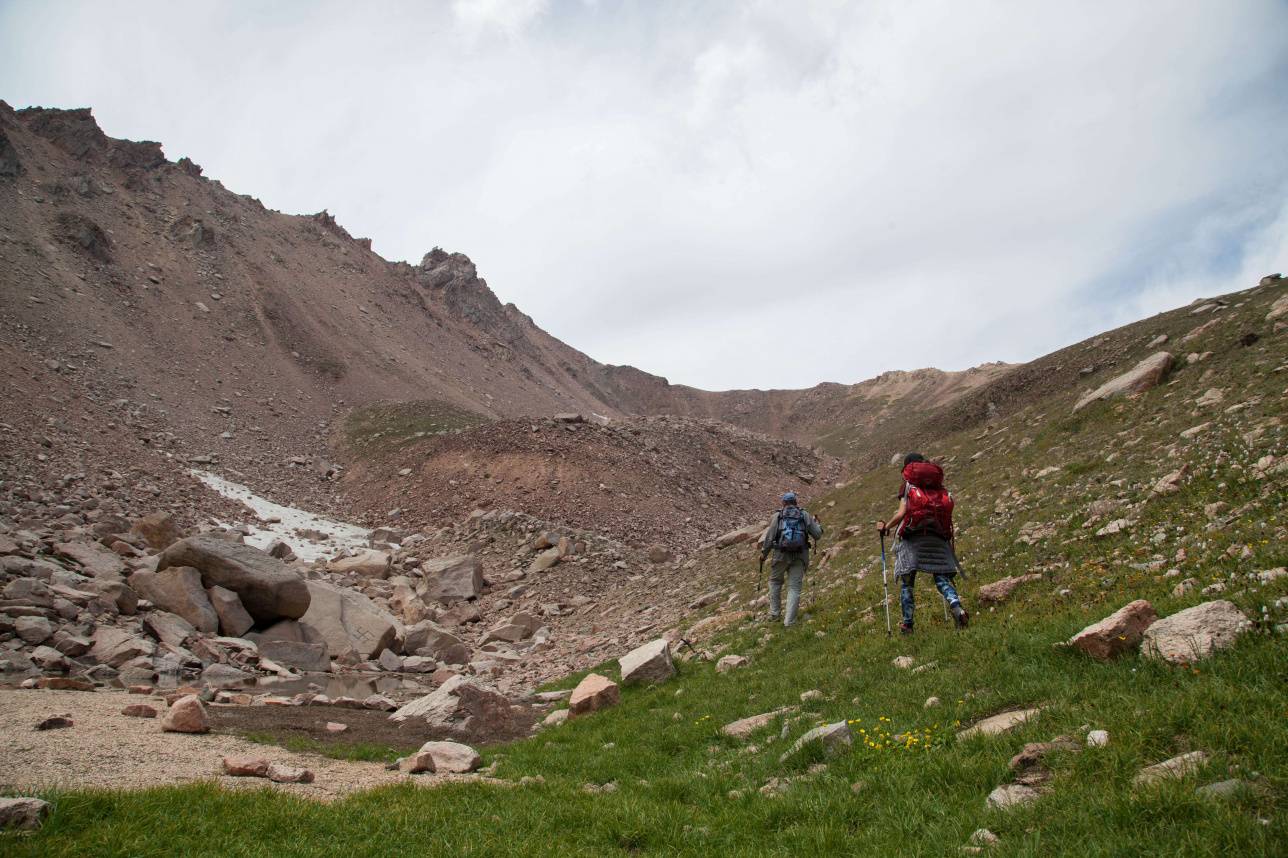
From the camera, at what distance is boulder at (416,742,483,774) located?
9367mm

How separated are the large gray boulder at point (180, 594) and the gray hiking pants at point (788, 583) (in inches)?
575

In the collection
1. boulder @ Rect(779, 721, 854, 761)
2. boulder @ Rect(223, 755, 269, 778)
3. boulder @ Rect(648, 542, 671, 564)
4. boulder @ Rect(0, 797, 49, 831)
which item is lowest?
boulder @ Rect(779, 721, 854, 761)

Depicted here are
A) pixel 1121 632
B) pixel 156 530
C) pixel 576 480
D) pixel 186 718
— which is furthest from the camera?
pixel 576 480

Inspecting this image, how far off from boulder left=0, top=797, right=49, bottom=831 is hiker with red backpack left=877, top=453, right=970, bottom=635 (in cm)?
1021

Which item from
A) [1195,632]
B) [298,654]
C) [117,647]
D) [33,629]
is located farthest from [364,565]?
[1195,632]

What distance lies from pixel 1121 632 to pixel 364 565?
26.8 metres

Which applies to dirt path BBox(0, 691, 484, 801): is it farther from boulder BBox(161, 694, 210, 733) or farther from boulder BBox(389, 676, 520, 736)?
boulder BBox(389, 676, 520, 736)

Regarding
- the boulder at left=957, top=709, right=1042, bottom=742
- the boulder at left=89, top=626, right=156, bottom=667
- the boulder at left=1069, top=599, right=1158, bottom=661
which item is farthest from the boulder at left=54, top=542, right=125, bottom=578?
the boulder at left=1069, top=599, right=1158, bottom=661

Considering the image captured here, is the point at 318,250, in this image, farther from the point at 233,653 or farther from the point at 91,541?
the point at 233,653

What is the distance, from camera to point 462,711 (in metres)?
13.1

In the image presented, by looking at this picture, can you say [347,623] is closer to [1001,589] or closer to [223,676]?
[223,676]

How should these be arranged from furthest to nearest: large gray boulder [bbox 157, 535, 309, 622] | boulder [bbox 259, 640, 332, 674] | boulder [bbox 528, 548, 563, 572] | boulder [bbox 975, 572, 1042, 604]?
boulder [bbox 528, 548, 563, 572], large gray boulder [bbox 157, 535, 309, 622], boulder [bbox 259, 640, 332, 674], boulder [bbox 975, 572, 1042, 604]

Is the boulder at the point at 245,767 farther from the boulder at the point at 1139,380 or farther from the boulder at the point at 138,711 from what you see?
the boulder at the point at 1139,380

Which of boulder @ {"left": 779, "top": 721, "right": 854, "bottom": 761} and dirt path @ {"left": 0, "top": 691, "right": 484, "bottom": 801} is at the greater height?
dirt path @ {"left": 0, "top": 691, "right": 484, "bottom": 801}
